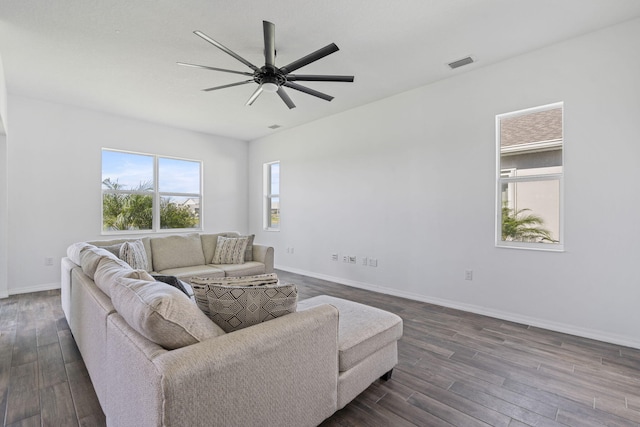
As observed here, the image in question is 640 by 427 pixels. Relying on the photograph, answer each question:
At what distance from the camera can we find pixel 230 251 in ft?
14.1

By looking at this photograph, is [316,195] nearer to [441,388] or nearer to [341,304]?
[341,304]

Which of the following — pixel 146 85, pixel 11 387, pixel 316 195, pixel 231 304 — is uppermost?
pixel 146 85

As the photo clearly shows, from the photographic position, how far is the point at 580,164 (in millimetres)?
2857

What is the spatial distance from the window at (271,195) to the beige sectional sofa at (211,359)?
4399 mm

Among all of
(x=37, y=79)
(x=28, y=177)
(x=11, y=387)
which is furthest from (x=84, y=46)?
(x=11, y=387)

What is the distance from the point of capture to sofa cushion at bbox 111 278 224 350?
1.13 m

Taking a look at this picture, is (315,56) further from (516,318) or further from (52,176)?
(52,176)

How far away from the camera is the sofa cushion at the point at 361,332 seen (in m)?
1.70

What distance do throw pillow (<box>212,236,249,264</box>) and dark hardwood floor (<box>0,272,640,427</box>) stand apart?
6.00ft

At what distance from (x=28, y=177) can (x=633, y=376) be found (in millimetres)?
7092

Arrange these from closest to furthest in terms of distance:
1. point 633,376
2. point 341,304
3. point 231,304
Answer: point 231,304
point 633,376
point 341,304

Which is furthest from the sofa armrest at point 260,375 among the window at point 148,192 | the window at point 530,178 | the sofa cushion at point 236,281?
the window at point 148,192

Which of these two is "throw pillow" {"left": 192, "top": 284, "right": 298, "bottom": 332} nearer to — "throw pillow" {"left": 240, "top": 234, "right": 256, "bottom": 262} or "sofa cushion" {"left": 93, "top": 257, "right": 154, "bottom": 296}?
"sofa cushion" {"left": 93, "top": 257, "right": 154, "bottom": 296}

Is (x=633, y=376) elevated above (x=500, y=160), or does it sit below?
below
